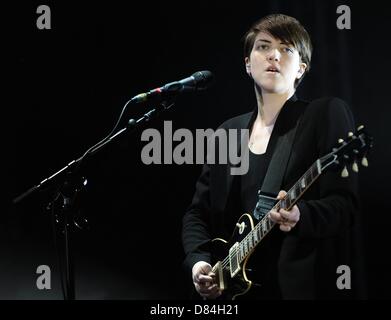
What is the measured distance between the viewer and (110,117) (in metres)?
2.75

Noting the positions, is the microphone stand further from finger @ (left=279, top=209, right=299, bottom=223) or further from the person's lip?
finger @ (left=279, top=209, right=299, bottom=223)

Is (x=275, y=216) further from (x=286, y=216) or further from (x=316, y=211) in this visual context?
(x=316, y=211)

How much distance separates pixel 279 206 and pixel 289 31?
72cm

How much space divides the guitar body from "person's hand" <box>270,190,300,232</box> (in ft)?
0.59

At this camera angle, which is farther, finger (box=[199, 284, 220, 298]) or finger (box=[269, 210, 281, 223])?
finger (box=[199, 284, 220, 298])

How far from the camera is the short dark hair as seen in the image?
2.24m

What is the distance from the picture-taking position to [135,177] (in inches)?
107

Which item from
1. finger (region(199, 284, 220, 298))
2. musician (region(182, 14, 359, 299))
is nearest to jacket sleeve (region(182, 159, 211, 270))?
musician (region(182, 14, 359, 299))

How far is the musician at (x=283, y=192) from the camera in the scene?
1.98 meters

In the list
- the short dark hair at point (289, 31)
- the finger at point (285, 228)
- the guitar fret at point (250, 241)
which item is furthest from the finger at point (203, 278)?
the short dark hair at point (289, 31)

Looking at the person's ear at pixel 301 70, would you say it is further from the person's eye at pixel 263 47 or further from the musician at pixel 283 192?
the person's eye at pixel 263 47

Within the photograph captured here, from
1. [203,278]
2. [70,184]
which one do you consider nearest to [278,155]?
[203,278]
